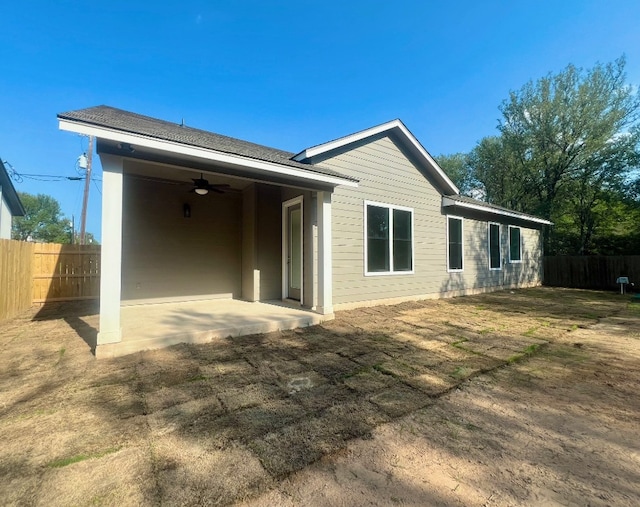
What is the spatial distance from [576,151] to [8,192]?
2628 centimetres

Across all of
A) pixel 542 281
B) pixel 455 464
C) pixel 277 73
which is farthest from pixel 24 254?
pixel 542 281

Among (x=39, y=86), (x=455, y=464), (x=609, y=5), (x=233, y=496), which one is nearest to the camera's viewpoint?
(x=233, y=496)

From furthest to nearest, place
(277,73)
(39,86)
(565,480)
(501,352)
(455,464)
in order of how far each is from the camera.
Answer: (277,73)
(39,86)
(501,352)
(455,464)
(565,480)

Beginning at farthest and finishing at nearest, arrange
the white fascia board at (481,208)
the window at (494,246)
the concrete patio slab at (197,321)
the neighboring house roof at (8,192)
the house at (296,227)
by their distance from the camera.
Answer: the window at (494,246) < the neighboring house roof at (8,192) < the white fascia board at (481,208) < the house at (296,227) < the concrete patio slab at (197,321)

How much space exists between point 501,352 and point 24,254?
33.1 feet

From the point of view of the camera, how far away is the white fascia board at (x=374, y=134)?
6250 mm

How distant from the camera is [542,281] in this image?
13.8m

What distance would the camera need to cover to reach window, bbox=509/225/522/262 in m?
11.6

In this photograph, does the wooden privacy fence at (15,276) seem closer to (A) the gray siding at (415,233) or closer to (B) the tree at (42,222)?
(A) the gray siding at (415,233)

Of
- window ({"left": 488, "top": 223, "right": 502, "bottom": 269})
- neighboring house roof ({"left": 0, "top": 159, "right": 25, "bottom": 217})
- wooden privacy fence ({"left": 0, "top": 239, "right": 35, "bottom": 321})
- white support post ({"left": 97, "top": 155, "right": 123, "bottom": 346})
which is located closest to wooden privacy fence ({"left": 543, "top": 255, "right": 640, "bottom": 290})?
window ({"left": 488, "top": 223, "right": 502, "bottom": 269})

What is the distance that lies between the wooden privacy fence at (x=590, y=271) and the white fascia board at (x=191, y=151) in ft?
45.2

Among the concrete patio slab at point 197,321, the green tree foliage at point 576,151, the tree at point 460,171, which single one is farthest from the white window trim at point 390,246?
the tree at point 460,171

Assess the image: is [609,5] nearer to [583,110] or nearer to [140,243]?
[583,110]

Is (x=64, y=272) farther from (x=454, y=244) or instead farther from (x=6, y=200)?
(x=454, y=244)
